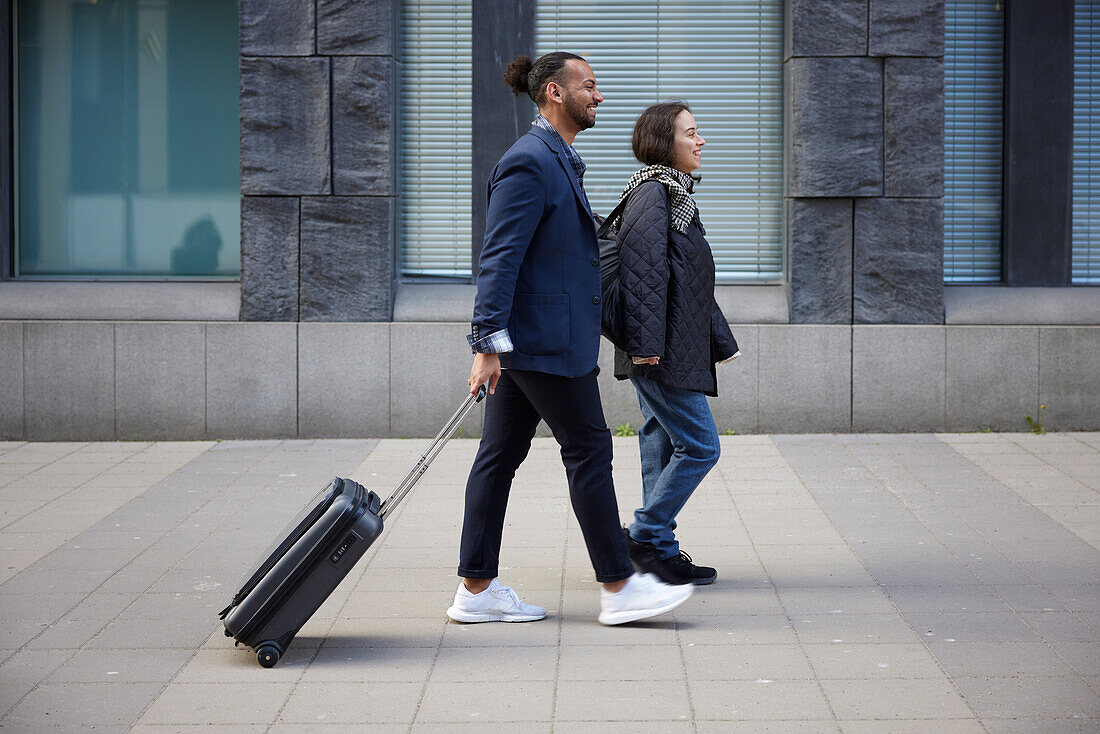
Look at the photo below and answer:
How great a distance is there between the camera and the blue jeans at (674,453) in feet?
15.8

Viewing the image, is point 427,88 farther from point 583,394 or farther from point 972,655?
point 972,655

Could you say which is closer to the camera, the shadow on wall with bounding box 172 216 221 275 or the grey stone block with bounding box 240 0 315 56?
the grey stone block with bounding box 240 0 315 56

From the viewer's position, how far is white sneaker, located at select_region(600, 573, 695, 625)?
4387mm

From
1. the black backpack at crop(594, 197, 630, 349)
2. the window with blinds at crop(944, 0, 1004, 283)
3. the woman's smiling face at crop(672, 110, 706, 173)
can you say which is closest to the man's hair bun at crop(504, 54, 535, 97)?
the black backpack at crop(594, 197, 630, 349)

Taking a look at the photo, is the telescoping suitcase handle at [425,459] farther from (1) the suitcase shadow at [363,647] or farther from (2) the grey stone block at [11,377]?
(2) the grey stone block at [11,377]

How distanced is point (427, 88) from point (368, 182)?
89 cm

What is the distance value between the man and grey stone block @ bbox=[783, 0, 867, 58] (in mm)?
4251

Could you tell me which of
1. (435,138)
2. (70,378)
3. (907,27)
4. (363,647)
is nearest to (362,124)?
(435,138)

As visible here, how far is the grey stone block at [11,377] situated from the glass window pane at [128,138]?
2.42ft

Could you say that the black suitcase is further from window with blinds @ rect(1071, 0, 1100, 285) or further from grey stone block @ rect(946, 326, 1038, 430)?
window with blinds @ rect(1071, 0, 1100, 285)

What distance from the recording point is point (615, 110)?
8789mm

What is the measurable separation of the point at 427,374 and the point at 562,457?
4.03 metres

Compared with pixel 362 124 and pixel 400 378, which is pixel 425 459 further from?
pixel 362 124

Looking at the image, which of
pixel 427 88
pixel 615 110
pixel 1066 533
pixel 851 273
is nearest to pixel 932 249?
pixel 851 273
